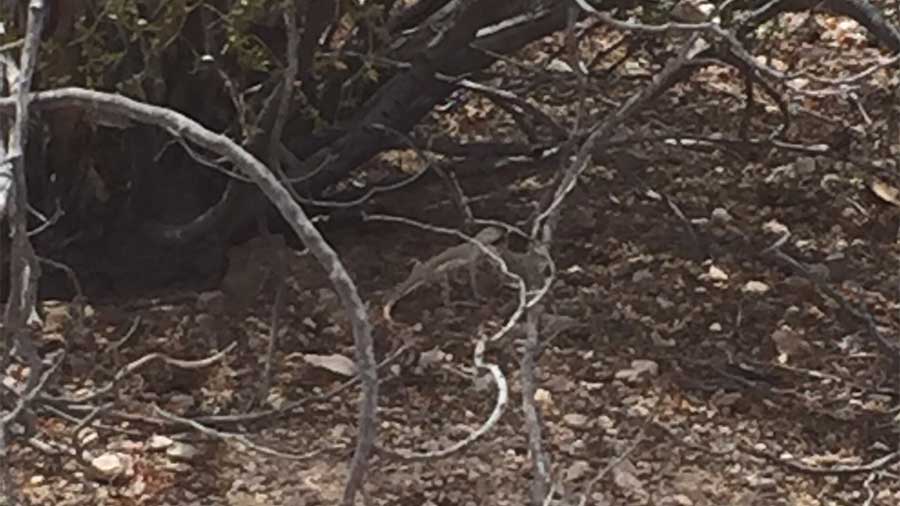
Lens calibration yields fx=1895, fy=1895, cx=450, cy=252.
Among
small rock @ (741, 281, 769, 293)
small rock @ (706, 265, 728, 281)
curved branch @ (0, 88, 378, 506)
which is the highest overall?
curved branch @ (0, 88, 378, 506)

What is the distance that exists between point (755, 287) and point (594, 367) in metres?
0.24

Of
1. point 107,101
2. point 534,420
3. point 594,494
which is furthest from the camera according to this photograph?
point 594,494

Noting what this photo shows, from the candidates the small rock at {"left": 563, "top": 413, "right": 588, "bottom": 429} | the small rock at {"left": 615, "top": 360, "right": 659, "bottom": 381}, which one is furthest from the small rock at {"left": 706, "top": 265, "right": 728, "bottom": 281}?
the small rock at {"left": 563, "top": 413, "right": 588, "bottom": 429}

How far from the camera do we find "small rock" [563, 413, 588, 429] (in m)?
1.76

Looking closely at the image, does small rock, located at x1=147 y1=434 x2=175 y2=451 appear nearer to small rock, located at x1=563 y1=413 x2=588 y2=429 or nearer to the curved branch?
small rock, located at x1=563 y1=413 x2=588 y2=429

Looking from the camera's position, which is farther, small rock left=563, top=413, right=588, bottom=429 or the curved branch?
small rock left=563, top=413, right=588, bottom=429

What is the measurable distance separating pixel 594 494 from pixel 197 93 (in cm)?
56

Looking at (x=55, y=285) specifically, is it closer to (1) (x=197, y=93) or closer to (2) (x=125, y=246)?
(2) (x=125, y=246)

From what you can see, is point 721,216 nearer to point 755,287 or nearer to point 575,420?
point 755,287

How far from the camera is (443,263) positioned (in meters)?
1.76

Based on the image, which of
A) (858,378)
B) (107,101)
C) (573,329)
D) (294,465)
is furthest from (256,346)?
(107,101)

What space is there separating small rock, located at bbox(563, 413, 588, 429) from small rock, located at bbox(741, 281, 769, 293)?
29 cm

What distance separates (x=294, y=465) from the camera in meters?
1.68

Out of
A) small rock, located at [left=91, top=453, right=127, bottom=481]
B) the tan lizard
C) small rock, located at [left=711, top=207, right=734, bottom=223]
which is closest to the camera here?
the tan lizard
